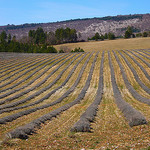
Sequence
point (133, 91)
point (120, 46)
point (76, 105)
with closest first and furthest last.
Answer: point (76, 105) < point (133, 91) < point (120, 46)

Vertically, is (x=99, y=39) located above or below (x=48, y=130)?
above

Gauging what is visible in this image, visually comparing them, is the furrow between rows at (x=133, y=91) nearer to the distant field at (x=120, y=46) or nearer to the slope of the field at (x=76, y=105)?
the slope of the field at (x=76, y=105)

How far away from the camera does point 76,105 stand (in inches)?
913

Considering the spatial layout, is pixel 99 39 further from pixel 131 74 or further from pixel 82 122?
pixel 82 122

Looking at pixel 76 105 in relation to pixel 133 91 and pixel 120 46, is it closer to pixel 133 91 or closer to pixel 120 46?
pixel 133 91

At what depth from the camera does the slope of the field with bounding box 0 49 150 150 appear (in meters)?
11.2

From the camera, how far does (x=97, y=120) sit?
1606 cm

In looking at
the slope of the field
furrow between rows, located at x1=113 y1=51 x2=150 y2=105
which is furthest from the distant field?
furrow between rows, located at x1=113 y1=51 x2=150 y2=105

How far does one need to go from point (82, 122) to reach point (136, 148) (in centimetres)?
580

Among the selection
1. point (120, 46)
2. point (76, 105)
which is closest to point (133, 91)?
point (76, 105)

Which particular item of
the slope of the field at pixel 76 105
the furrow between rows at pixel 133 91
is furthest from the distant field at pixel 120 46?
the furrow between rows at pixel 133 91

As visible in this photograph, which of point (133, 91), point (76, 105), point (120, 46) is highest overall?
point (120, 46)

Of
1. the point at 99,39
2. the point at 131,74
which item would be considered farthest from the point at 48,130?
the point at 99,39

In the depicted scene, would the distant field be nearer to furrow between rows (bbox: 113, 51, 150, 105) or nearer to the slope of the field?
the slope of the field
